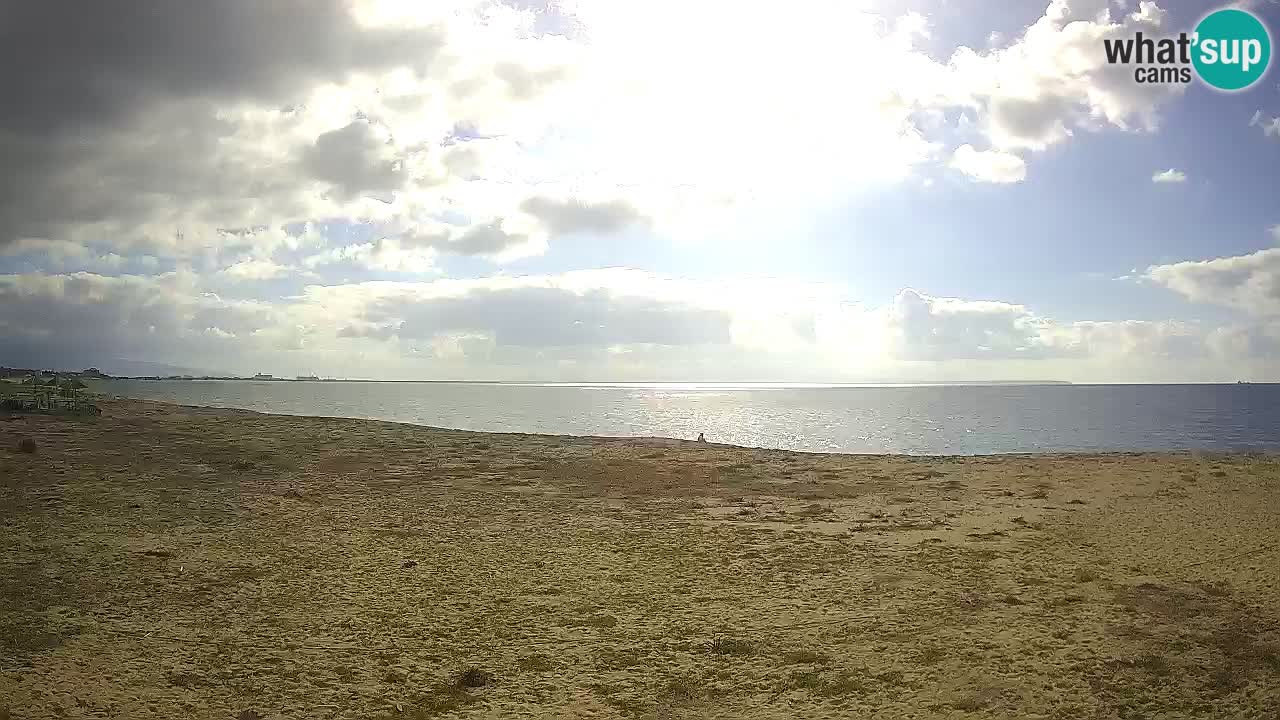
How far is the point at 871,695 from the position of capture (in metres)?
9.45

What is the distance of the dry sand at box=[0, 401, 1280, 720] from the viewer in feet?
31.2

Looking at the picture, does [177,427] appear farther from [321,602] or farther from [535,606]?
[535,606]

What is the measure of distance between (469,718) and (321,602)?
16.5 ft

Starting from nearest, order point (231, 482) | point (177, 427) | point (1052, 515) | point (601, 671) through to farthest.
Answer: point (601, 671) → point (1052, 515) → point (231, 482) → point (177, 427)

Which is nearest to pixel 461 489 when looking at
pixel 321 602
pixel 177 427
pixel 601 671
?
pixel 321 602

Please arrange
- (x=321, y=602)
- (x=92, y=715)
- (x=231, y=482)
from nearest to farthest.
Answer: (x=92, y=715) < (x=321, y=602) < (x=231, y=482)

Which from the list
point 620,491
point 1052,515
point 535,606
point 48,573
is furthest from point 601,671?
point 1052,515

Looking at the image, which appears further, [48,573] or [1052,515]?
[1052,515]

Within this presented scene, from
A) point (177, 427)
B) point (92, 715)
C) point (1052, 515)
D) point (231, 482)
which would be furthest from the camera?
point (177, 427)

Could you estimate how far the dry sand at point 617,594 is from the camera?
31.2ft

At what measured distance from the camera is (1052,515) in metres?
19.5

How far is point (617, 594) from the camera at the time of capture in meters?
13.3

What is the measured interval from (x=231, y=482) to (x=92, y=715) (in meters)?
14.1

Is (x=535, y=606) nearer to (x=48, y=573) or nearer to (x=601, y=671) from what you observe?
(x=601, y=671)
